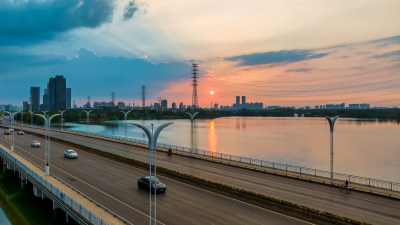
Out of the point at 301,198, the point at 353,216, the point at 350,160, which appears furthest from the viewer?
the point at 350,160

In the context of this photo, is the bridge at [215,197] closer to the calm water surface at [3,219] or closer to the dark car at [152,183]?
the dark car at [152,183]

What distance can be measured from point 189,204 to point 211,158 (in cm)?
2416

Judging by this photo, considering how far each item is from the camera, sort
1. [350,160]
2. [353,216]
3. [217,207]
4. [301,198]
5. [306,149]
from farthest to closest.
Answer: [306,149] < [350,160] < [301,198] < [217,207] < [353,216]

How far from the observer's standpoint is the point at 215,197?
91.7 feet

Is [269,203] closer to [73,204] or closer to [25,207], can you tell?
[73,204]

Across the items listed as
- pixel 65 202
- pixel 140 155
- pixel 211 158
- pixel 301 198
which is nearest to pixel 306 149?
pixel 211 158

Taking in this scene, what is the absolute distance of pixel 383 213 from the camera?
77.1 feet

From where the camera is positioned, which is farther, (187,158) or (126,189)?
(187,158)

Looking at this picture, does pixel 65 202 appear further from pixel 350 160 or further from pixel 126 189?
pixel 350 160

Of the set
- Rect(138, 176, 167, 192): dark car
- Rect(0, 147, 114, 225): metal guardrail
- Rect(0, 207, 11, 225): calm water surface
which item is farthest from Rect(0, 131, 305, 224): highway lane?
Rect(0, 207, 11, 225): calm water surface

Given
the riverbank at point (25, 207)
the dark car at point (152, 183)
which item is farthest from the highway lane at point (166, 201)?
the riverbank at point (25, 207)

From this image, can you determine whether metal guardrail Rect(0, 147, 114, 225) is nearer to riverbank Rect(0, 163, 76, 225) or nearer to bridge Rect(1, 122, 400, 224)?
bridge Rect(1, 122, 400, 224)

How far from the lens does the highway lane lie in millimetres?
22438

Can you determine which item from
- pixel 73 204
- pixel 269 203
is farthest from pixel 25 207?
pixel 269 203
